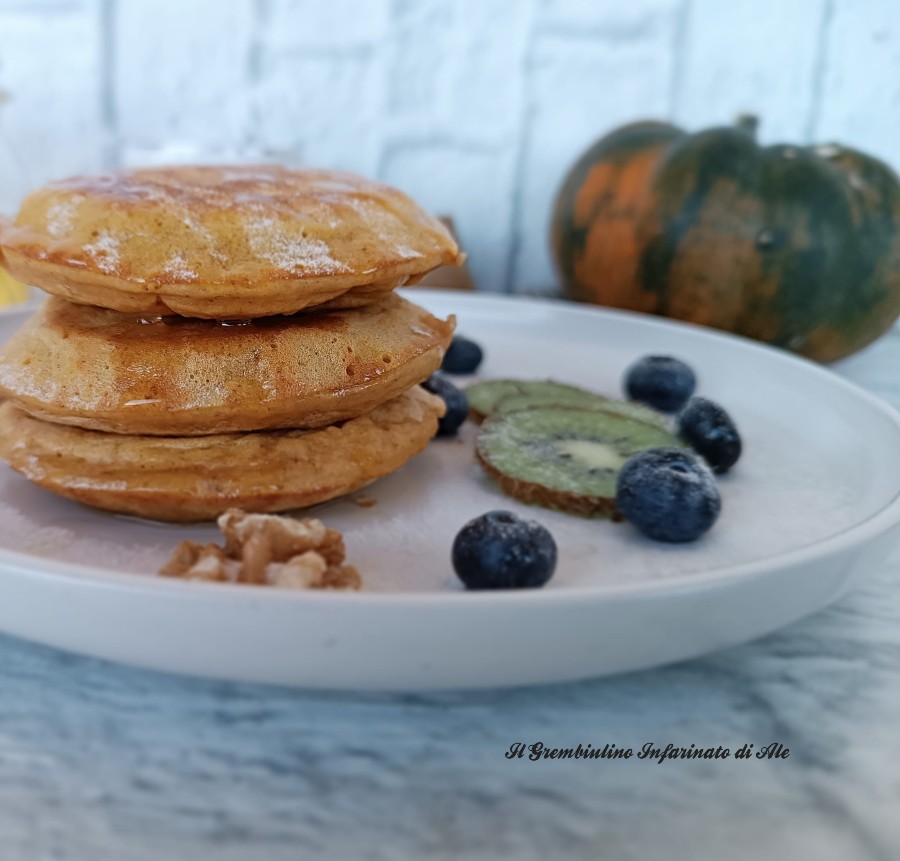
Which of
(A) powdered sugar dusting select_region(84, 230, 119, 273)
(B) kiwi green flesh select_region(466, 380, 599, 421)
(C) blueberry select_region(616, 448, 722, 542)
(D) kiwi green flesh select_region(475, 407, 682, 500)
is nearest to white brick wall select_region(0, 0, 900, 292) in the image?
(B) kiwi green flesh select_region(466, 380, 599, 421)

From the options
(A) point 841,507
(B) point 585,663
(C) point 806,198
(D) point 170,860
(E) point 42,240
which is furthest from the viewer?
(C) point 806,198

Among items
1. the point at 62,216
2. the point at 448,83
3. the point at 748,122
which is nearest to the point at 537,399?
the point at 62,216

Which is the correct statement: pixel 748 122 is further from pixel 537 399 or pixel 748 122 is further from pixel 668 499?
A: pixel 668 499

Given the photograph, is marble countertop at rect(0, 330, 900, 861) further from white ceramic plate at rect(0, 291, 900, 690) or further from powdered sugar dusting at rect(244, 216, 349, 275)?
powdered sugar dusting at rect(244, 216, 349, 275)

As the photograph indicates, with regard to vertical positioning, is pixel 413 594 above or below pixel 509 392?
above

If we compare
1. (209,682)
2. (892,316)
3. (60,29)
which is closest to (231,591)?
(209,682)

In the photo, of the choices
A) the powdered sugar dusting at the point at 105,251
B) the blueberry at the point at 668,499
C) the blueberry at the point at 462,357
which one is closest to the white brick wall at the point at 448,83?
the blueberry at the point at 462,357

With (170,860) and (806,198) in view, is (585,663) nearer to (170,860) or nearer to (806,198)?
(170,860)
